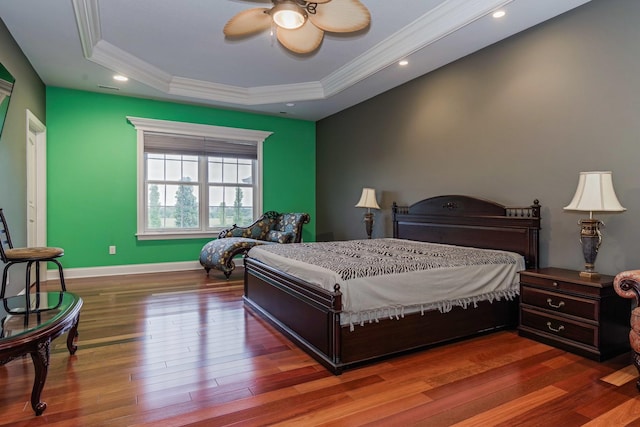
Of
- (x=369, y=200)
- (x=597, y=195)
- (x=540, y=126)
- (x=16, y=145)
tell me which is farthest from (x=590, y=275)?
(x=16, y=145)

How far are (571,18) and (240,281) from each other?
14.9 feet

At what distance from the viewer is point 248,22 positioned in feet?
9.36

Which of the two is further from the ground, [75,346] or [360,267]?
[360,267]

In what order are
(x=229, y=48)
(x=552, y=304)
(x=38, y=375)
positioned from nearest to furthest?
(x=38, y=375) → (x=552, y=304) → (x=229, y=48)

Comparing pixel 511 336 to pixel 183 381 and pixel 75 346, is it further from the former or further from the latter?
pixel 75 346

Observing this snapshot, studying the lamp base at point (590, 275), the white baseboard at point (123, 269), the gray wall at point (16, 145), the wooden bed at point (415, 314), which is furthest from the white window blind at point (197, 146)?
the lamp base at point (590, 275)

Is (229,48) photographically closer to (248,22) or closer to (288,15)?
(248,22)

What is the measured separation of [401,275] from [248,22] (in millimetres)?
2207

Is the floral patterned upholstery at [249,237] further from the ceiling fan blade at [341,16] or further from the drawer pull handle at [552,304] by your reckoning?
the drawer pull handle at [552,304]

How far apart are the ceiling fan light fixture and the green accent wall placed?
3.72 metres

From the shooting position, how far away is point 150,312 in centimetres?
359

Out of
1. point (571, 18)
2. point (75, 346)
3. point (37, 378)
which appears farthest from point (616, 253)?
point (75, 346)

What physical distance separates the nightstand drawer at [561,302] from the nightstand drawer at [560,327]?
0.06 meters

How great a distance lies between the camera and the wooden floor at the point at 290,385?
1.80 m
